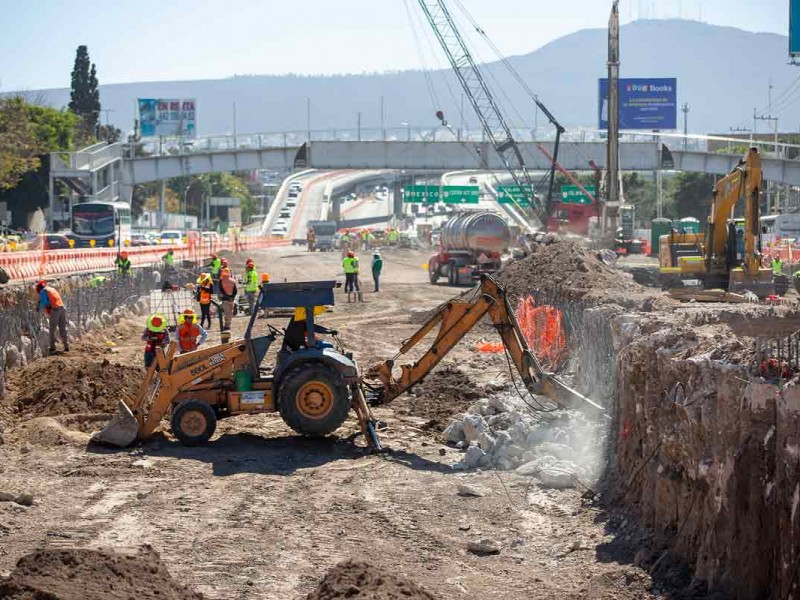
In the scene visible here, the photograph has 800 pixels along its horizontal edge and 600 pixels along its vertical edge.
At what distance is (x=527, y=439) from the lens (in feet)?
48.4

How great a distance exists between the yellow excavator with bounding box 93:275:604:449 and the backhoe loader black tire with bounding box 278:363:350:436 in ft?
0.04

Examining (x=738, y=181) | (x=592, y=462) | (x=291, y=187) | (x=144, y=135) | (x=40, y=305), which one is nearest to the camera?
(x=592, y=462)

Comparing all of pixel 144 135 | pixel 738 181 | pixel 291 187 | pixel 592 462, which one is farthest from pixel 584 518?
pixel 291 187

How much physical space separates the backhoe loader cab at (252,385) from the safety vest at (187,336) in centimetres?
188

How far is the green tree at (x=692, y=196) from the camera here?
357 feet

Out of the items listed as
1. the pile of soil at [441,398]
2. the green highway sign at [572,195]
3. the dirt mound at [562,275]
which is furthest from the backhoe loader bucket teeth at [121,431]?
the green highway sign at [572,195]

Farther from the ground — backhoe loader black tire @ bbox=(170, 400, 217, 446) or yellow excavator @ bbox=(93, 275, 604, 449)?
yellow excavator @ bbox=(93, 275, 604, 449)

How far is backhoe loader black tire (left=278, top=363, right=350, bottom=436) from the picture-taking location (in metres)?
15.3

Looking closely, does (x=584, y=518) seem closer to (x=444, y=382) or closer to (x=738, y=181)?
(x=444, y=382)

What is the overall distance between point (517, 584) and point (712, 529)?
68.7 inches

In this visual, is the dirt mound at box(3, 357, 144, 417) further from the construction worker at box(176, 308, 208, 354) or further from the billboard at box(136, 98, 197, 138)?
the billboard at box(136, 98, 197, 138)

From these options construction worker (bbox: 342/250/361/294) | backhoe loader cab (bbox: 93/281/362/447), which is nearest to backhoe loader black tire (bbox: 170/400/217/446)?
backhoe loader cab (bbox: 93/281/362/447)

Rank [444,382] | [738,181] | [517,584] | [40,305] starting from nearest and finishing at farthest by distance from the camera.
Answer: [517,584] < [444,382] < [40,305] < [738,181]

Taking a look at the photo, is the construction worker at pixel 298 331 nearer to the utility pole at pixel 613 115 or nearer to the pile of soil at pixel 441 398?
the pile of soil at pixel 441 398
